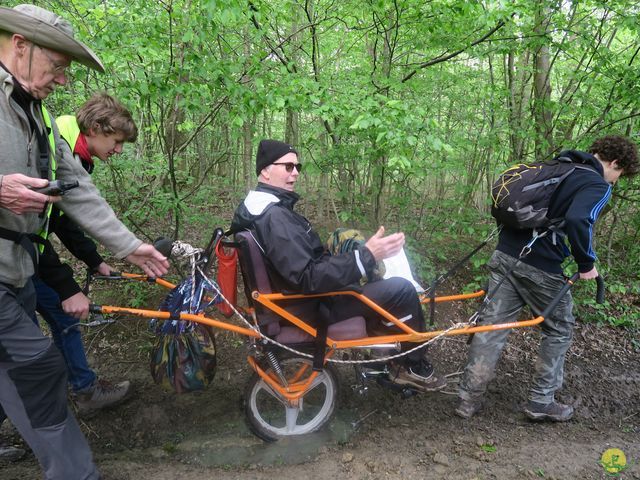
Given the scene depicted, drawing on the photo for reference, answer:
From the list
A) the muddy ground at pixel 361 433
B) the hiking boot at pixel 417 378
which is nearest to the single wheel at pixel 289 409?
the muddy ground at pixel 361 433

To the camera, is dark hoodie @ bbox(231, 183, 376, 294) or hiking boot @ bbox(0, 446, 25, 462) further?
hiking boot @ bbox(0, 446, 25, 462)

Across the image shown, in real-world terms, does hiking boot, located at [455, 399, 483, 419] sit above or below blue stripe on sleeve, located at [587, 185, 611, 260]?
below

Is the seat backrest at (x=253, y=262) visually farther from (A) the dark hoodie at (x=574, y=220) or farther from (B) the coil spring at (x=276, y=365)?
(A) the dark hoodie at (x=574, y=220)

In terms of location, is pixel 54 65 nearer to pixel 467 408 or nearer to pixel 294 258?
pixel 294 258

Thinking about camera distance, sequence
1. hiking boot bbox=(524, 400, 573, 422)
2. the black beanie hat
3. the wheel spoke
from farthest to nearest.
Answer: hiking boot bbox=(524, 400, 573, 422) → the wheel spoke → the black beanie hat

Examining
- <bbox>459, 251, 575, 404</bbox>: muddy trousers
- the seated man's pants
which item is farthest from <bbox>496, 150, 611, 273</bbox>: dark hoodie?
the seated man's pants

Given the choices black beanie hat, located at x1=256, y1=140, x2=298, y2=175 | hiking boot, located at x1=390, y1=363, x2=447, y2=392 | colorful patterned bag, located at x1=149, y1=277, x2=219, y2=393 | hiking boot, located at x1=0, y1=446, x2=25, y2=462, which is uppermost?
black beanie hat, located at x1=256, y1=140, x2=298, y2=175

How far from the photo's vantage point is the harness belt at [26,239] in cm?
176

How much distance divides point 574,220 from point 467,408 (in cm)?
175

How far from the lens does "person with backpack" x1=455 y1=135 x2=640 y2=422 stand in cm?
268

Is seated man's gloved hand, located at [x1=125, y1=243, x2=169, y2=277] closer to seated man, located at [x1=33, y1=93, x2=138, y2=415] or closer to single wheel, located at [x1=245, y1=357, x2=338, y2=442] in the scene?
seated man, located at [x1=33, y1=93, x2=138, y2=415]

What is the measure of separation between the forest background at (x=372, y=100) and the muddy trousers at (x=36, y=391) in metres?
2.16

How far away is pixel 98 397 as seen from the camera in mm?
3135

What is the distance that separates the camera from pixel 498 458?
278 cm
